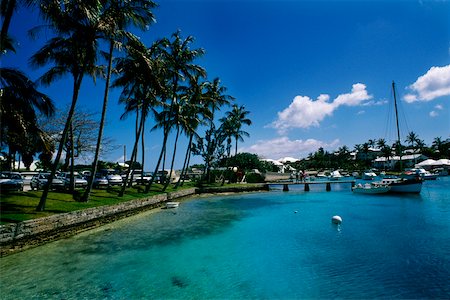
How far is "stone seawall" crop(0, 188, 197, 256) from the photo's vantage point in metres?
12.3

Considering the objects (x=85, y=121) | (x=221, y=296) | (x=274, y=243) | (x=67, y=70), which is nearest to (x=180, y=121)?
(x=85, y=121)

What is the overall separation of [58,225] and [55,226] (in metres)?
0.25

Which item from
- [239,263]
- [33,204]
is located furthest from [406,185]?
[33,204]

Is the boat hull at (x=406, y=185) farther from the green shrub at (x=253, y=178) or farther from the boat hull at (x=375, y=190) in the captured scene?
the green shrub at (x=253, y=178)

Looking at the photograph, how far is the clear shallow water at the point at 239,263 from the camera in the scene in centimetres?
830

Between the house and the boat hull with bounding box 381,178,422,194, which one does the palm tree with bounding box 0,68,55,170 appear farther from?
the house

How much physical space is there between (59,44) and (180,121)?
1802 centimetres

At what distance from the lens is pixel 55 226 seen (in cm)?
1516

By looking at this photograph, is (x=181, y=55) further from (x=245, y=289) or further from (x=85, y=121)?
(x=245, y=289)

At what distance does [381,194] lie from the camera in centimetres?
3747

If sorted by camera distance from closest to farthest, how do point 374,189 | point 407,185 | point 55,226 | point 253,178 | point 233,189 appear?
point 55,226 → point 407,185 → point 374,189 → point 233,189 → point 253,178

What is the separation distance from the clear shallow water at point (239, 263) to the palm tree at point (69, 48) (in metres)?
6.65

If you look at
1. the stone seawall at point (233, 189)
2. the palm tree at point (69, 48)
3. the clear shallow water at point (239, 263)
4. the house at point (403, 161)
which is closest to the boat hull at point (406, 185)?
the stone seawall at point (233, 189)

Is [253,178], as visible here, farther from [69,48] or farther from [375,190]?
[69,48]
